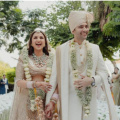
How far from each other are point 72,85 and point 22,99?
99cm

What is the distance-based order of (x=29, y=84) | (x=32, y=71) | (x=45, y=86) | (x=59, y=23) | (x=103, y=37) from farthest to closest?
(x=59, y=23) → (x=103, y=37) → (x=32, y=71) → (x=29, y=84) → (x=45, y=86)

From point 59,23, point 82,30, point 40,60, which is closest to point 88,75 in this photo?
point 82,30

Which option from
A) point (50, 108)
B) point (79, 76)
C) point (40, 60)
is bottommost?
point (50, 108)

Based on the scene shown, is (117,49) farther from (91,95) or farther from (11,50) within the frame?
(91,95)

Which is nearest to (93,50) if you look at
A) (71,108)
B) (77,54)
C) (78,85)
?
(77,54)

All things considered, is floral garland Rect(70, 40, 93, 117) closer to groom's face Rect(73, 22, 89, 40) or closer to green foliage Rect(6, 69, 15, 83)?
groom's face Rect(73, 22, 89, 40)

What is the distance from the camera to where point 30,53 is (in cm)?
351

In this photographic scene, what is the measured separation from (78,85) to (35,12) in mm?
15212

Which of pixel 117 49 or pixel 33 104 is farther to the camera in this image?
pixel 117 49

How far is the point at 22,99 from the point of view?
342cm

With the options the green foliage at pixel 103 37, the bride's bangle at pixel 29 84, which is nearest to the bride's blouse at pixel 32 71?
the bride's bangle at pixel 29 84

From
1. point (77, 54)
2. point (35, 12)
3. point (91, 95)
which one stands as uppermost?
point (35, 12)

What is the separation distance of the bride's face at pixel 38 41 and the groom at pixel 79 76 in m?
0.63

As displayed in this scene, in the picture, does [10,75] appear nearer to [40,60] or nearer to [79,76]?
[40,60]
